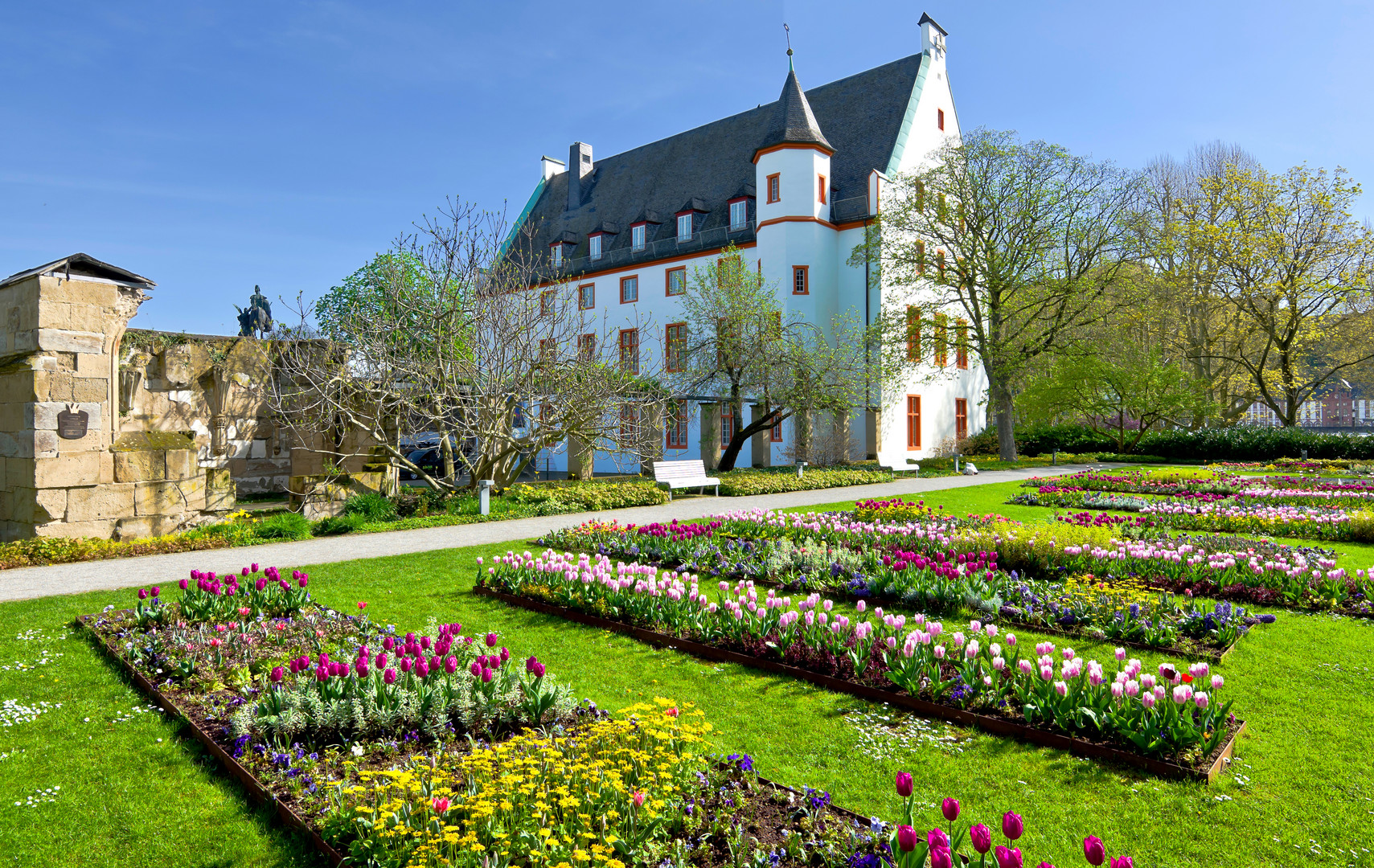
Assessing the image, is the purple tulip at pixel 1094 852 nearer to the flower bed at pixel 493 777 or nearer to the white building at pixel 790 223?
the flower bed at pixel 493 777

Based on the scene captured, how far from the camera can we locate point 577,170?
42.2 meters

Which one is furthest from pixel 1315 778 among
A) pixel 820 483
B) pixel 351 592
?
pixel 820 483

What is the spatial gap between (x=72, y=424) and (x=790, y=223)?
78.7 ft

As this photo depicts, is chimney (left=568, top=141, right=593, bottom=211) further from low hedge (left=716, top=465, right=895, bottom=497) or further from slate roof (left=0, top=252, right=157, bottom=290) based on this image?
slate roof (left=0, top=252, right=157, bottom=290)

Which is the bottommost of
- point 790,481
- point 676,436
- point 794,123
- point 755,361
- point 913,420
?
point 790,481

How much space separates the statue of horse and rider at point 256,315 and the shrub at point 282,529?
1166 centimetres

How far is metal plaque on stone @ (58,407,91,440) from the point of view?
977 cm

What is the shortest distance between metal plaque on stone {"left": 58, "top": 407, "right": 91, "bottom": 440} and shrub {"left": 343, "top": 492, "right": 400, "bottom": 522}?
3.89 meters

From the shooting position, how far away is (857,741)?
4266 mm

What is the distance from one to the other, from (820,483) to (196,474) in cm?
1378

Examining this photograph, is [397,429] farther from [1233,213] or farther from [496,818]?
[1233,213]

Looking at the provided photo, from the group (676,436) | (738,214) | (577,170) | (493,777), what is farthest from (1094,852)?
(577,170)

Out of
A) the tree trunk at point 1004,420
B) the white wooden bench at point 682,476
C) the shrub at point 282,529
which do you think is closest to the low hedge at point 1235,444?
the tree trunk at point 1004,420

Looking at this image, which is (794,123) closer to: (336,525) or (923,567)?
(336,525)
